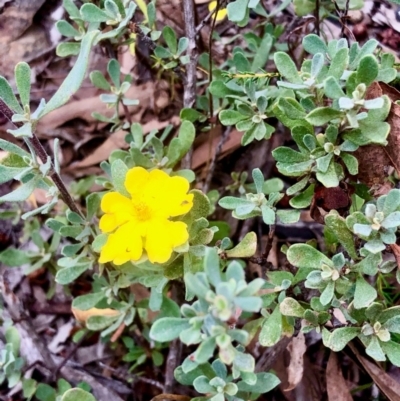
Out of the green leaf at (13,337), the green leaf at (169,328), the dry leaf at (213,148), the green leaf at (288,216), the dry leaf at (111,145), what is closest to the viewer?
the green leaf at (169,328)

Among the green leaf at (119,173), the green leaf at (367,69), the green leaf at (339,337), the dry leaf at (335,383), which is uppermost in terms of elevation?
the green leaf at (367,69)

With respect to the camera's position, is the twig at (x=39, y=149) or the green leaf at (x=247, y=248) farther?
the green leaf at (x=247, y=248)

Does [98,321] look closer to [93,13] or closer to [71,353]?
[71,353]

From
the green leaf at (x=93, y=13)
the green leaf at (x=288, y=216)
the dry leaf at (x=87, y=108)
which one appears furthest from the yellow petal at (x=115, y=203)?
the dry leaf at (x=87, y=108)

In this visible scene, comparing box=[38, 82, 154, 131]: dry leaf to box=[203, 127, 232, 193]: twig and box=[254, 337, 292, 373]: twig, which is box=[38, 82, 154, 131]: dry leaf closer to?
box=[203, 127, 232, 193]: twig

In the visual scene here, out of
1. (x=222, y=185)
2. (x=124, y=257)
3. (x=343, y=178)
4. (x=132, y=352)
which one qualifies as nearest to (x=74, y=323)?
(x=132, y=352)

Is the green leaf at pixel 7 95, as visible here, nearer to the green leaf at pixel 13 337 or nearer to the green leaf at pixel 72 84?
the green leaf at pixel 72 84

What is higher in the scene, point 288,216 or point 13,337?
point 288,216

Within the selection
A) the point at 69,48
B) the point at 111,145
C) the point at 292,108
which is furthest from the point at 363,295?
the point at 111,145
